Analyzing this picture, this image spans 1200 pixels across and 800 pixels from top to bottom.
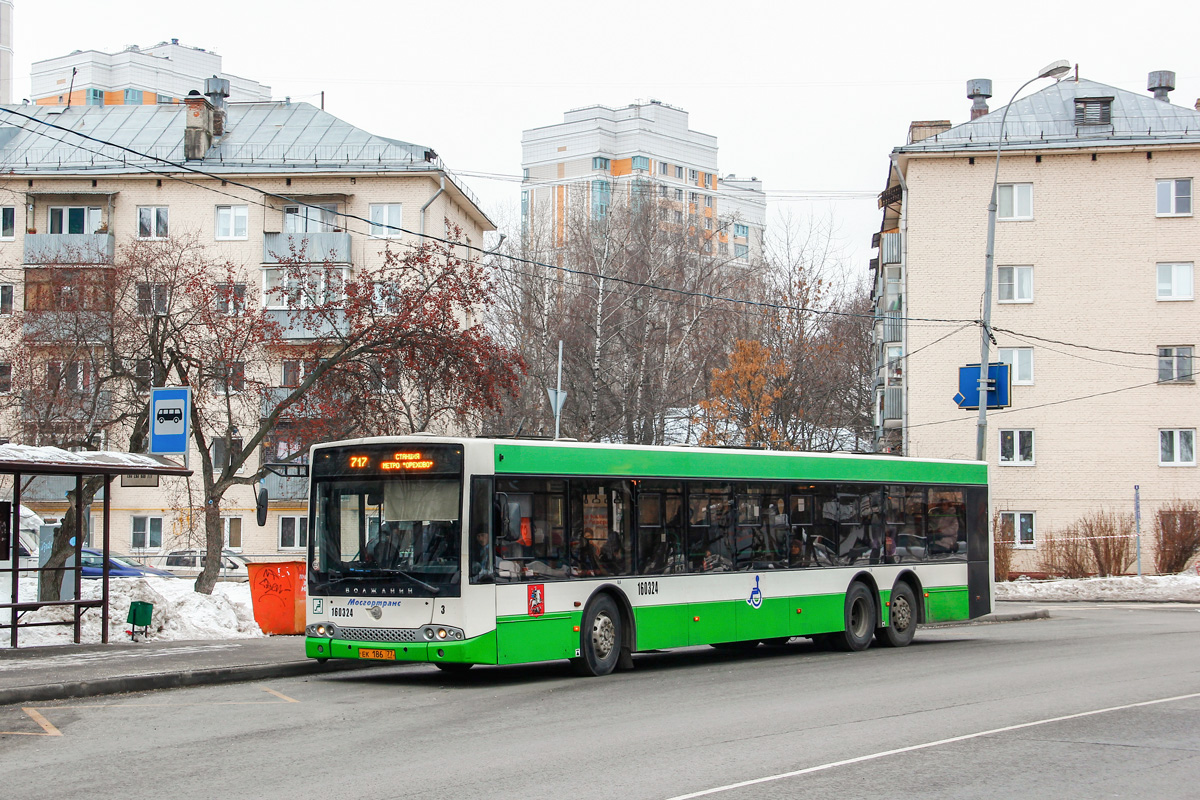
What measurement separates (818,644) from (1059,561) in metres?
21.7

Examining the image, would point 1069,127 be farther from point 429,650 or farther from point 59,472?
point 59,472

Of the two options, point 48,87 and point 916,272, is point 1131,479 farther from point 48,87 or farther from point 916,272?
point 48,87

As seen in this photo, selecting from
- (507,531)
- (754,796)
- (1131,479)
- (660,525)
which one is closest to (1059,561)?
(1131,479)

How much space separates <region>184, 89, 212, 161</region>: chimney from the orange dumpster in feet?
111

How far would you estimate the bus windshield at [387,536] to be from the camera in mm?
13852

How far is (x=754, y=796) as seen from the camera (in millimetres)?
7668

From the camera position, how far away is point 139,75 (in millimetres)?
105375

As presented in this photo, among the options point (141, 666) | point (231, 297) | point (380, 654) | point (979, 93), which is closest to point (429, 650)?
point (380, 654)

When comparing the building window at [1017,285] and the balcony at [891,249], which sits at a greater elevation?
the balcony at [891,249]

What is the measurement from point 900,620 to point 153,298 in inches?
683

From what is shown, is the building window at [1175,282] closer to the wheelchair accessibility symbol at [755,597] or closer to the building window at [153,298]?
the wheelchair accessibility symbol at [755,597]

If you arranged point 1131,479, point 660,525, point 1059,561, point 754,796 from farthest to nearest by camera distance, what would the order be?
point 1131,479 → point 1059,561 → point 660,525 → point 754,796

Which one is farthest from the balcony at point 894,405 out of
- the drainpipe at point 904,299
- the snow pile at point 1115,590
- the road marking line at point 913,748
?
the road marking line at point 913,748

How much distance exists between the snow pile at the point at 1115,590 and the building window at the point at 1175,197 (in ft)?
51.1
